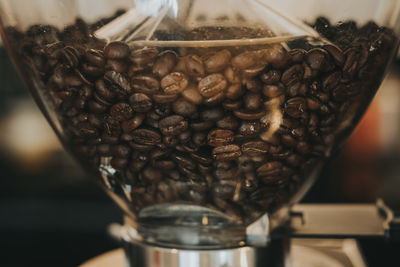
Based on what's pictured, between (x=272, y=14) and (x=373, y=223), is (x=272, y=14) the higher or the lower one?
the higher one

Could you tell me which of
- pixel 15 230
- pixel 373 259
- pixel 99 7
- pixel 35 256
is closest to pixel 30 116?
pixel 15 230

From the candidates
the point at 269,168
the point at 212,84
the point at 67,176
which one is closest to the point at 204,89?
the point at 212,84

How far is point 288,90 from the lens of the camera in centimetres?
44

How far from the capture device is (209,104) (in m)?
0.43

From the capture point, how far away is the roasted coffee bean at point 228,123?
0.43 meters

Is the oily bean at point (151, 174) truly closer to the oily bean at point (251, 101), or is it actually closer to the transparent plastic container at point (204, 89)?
the transparent plastic container at point (204, 89)

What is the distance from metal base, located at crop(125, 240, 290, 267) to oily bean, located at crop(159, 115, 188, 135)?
0.13 metres

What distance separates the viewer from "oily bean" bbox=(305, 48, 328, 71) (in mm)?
433

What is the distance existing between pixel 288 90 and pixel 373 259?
0.69 m

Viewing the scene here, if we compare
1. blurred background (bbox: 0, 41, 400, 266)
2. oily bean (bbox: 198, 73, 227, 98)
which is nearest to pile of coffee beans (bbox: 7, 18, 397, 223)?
oily bean (bbox: 198, 73, 227, 98)

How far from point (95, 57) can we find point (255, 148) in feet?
0.56

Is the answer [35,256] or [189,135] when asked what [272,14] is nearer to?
[189,135]

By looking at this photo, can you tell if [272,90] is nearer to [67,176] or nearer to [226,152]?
[226,152]

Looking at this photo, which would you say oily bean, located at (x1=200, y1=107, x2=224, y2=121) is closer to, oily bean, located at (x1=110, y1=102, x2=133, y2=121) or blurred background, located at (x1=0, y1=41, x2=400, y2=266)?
oily bean, located at (x1=110, y1=102, x2=133, y2=121)
